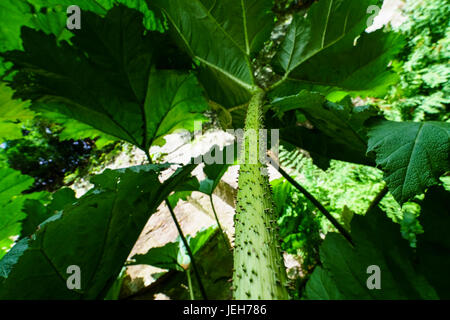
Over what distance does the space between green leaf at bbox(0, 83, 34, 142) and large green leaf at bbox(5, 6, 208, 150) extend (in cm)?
18

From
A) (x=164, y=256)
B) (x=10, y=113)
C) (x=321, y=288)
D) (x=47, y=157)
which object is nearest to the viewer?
(x=321, y=288)

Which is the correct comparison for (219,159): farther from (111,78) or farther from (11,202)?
(11,202)

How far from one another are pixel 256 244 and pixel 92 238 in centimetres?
Answer: 40

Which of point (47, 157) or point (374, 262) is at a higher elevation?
point (47, 157)

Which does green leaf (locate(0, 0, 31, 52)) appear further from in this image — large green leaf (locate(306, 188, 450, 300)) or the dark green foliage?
the dark green foliage

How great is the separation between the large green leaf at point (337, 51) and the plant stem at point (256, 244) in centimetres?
46

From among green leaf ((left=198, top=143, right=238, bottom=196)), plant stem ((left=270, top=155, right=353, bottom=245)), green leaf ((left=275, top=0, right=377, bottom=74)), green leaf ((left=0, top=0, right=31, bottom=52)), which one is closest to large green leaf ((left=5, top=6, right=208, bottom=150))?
green leaf ((left=0, top=0, right=31, bottom=52))

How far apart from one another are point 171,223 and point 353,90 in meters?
2.08

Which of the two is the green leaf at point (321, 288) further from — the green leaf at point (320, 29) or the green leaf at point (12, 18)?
the green leaf at point (12, 18)

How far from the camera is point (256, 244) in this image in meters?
0.25

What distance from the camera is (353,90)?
69cm

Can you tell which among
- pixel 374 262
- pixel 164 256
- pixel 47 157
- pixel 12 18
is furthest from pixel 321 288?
pixel 47 157

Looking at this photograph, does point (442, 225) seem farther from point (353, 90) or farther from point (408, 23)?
point (408, 23)
